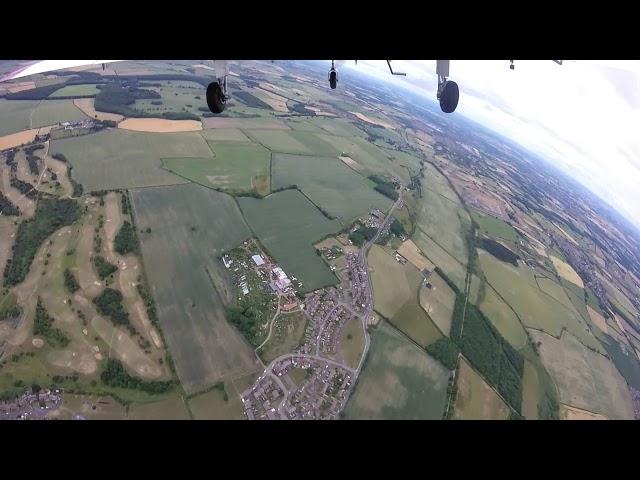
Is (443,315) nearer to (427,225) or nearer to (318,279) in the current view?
(318,279)

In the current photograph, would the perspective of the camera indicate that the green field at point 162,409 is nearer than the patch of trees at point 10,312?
Yes

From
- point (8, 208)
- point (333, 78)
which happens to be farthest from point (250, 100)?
point (333, 78)

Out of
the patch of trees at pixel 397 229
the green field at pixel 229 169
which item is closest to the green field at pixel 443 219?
the patch of trees at pixel 397 229

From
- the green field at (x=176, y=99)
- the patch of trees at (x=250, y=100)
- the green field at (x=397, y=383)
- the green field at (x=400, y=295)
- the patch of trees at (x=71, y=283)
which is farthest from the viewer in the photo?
the patch of trees at (x=250, y=100)

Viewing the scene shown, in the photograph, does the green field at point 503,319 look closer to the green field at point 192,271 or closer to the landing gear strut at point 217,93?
the green field at point 192,271

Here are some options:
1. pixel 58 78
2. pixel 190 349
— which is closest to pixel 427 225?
pixel 190 349
